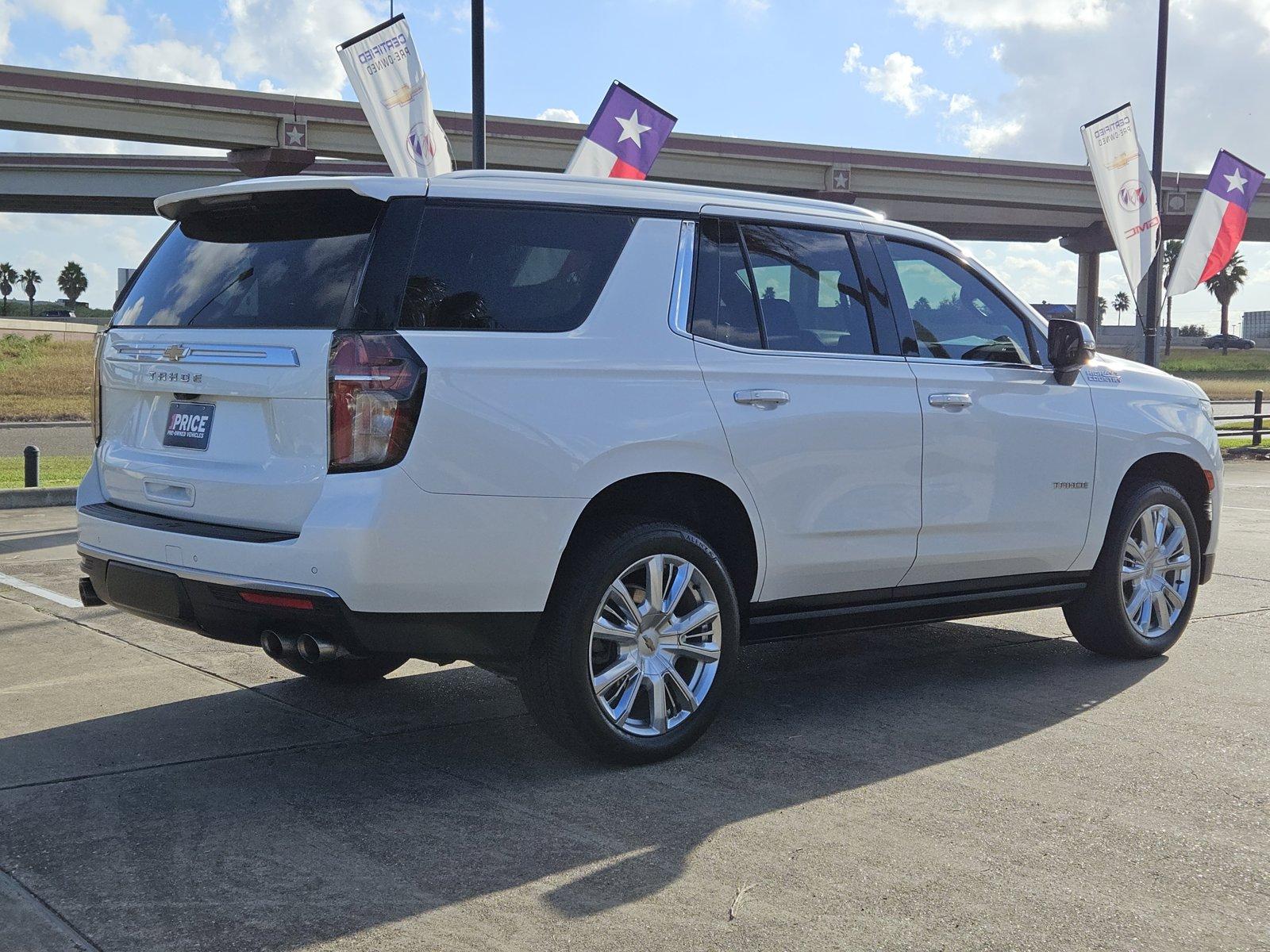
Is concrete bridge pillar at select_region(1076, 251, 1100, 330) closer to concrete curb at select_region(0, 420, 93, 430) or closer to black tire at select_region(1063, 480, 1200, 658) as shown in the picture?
concrete curb at select_region(0, 420, 93, 430)

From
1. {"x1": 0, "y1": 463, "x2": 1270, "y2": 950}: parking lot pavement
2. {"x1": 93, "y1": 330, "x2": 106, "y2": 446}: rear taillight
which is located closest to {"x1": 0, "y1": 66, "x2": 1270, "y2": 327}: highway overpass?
{"x1": 93, "y1": 330, "x2": 106, "y2": 446}: rear taillight

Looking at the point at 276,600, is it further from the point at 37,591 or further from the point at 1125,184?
the point at 1125,184

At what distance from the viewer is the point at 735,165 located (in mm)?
54938

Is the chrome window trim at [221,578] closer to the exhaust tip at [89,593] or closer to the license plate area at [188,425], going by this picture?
the exhaust tip at [89,593]

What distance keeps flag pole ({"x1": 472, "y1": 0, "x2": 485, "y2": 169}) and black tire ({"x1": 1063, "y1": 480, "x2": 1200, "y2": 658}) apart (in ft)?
31.3

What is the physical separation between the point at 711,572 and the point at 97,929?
236cm

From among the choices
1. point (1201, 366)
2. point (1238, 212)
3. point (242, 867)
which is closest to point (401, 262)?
point (242, 867)

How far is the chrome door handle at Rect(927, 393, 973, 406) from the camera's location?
5633mm

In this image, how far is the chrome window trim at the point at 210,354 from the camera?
172 inches

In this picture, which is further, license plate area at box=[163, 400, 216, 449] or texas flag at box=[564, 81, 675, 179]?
texas flag at box=[564, 81, 675, 179]

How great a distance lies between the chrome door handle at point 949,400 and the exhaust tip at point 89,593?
326cm

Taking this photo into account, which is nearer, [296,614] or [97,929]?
[97,929]

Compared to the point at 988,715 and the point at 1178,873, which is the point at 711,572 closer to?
the point at 988,715

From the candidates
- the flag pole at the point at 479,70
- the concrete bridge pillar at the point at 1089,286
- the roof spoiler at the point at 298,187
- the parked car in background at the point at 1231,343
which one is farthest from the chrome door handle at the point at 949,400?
the parked car in background at the point at 1231,343
